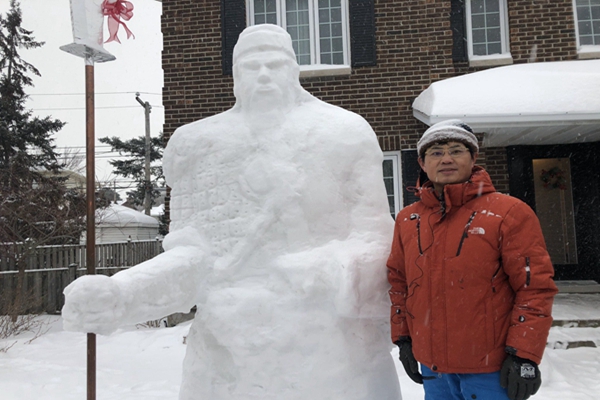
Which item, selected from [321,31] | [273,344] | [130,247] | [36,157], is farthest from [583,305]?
[36,157]

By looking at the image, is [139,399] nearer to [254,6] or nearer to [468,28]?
[254,6]

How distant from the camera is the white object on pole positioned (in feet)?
8.58

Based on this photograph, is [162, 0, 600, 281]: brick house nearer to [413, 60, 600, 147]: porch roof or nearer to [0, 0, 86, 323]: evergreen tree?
[413, 60, 600, 147]: porch roof

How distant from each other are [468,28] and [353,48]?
1.87 m

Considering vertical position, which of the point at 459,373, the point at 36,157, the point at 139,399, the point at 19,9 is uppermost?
the point at 19,9

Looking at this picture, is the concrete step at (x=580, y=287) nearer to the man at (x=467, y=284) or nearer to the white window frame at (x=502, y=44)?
the white window frame at (x=502, y=44)

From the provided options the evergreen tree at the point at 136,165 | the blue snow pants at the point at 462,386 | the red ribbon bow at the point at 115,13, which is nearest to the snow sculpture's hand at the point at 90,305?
the blue snow pants at the point at 462,386

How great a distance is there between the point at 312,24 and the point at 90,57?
5960 mm

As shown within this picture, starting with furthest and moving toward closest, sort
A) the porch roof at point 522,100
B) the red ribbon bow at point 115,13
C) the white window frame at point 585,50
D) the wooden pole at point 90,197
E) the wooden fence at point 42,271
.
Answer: the wooden fence at point 42,271 → the white window frame at point 585,50 → the porch roof at point 522,100 → the red ribbon bow at point 115,13 → the wooden pole at point 90,197

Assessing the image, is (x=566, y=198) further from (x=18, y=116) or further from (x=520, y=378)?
(x=18, y=116)

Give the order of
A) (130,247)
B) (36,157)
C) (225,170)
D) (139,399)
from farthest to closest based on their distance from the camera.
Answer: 1. (36,157)
2. (130,247)
3. (139,399)
4. (225,170)

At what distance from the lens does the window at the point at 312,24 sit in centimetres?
809

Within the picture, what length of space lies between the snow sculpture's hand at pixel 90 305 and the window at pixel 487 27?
7.51 m

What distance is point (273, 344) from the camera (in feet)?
6.70
